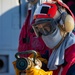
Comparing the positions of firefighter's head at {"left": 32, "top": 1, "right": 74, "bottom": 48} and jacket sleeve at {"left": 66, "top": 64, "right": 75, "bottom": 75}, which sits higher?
firefighter's head at {"left": 32, "top": 1, "right": 74, "bottom": 48}

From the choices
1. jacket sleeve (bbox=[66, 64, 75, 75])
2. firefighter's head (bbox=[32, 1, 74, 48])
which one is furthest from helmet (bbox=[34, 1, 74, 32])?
jacket sleeve (bbox=[66, 64, 75, 75])

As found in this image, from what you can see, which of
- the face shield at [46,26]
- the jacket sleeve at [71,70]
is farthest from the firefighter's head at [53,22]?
the jacket sleeve at [71,70]

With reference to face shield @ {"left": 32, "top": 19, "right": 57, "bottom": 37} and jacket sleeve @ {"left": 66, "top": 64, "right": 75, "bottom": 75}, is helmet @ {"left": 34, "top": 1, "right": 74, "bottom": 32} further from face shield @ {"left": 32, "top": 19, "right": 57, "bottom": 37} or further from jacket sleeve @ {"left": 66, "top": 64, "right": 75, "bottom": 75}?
jacket sleeve @ {"left": 66, "top": 64, "right": 75, "bottom": 75}

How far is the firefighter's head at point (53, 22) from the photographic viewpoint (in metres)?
2.85

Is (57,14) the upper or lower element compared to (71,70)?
upper

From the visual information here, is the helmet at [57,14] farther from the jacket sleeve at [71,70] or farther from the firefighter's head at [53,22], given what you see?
the jacket sleeve at [71,70]

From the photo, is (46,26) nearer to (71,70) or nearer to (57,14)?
(57,14)

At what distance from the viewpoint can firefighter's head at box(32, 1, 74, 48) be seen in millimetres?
2850

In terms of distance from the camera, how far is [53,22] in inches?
112

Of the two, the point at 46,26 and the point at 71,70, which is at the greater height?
the point at 46,26

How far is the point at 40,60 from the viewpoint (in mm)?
2945

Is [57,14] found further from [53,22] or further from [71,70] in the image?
[71,70]

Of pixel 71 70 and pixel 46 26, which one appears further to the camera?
pixel 46 26

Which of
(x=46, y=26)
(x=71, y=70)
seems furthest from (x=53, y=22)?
(x=71, y=70)
